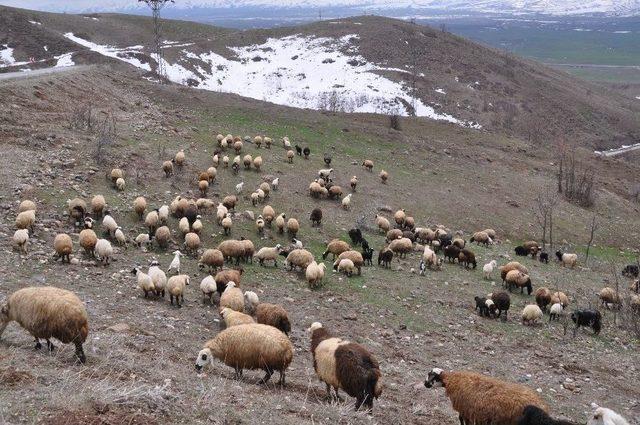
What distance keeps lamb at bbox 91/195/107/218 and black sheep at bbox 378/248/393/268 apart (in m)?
9.68

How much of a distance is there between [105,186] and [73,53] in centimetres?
5281

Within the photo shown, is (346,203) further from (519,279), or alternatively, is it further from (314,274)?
(314,274)

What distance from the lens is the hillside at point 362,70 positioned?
69.7 m

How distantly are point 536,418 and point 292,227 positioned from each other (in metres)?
13.8

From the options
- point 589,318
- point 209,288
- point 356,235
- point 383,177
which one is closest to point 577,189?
point 383,177

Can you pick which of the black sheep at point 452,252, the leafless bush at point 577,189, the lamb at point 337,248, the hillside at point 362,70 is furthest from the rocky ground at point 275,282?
the hillside at point 362,70

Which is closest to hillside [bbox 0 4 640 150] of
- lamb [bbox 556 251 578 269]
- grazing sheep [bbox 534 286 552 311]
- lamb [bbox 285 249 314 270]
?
lamb [bbox 556 251 578 269]

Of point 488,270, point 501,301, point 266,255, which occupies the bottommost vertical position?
point 488,270

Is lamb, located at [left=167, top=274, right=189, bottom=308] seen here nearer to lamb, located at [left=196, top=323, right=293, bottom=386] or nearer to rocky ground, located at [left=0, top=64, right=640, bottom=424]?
rocky ground, located at [left=0, top=64, right=640, bottom=424]

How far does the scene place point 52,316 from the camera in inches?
347

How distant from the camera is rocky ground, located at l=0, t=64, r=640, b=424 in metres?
8.38

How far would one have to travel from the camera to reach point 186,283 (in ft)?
47.2

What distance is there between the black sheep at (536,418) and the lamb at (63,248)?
1137cm

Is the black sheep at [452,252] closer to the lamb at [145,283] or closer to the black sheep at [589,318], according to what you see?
the black sheep at [589,318]
